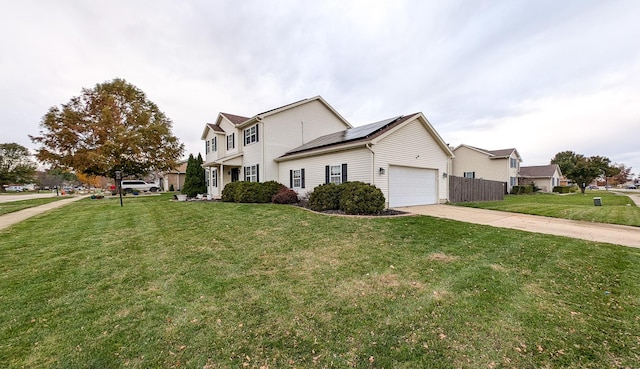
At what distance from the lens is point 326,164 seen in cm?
1429

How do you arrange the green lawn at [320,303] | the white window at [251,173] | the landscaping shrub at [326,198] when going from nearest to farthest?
1. the green lawn at [320,303]
2. the landscaping shrub at [326,198]
3. the white window at [251,173]

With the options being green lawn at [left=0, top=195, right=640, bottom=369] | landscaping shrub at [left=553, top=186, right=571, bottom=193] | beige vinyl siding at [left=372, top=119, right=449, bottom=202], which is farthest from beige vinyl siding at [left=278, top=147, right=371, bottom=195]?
landscaping shrub at [left=553, top=186, right=571, bottom=193]

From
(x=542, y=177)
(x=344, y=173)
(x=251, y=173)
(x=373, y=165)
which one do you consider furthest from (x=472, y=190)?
(x=542, y=177)

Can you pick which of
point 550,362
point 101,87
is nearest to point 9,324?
point 550,362

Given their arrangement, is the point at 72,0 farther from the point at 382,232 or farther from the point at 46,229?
the point at 382,232

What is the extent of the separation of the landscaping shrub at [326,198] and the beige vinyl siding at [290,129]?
5771 mm

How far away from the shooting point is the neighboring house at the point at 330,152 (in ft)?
41.7

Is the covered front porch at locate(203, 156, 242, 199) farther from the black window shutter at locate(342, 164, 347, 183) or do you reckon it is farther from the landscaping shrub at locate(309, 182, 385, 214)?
the landscaping shrub at locate(309, 182, 385, 214)

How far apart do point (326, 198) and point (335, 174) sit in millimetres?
2558

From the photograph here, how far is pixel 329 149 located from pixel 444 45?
7.86 metres

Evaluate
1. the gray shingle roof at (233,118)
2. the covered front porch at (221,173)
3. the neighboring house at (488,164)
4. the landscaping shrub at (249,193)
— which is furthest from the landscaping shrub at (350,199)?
the neighboring house at (488,164)

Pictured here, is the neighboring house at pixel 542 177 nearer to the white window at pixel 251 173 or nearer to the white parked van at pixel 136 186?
the white window at pixel 251 173

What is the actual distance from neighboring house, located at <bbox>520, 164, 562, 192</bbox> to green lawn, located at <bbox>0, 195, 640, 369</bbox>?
40880mm

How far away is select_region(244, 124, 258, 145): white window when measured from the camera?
17.9 meters
